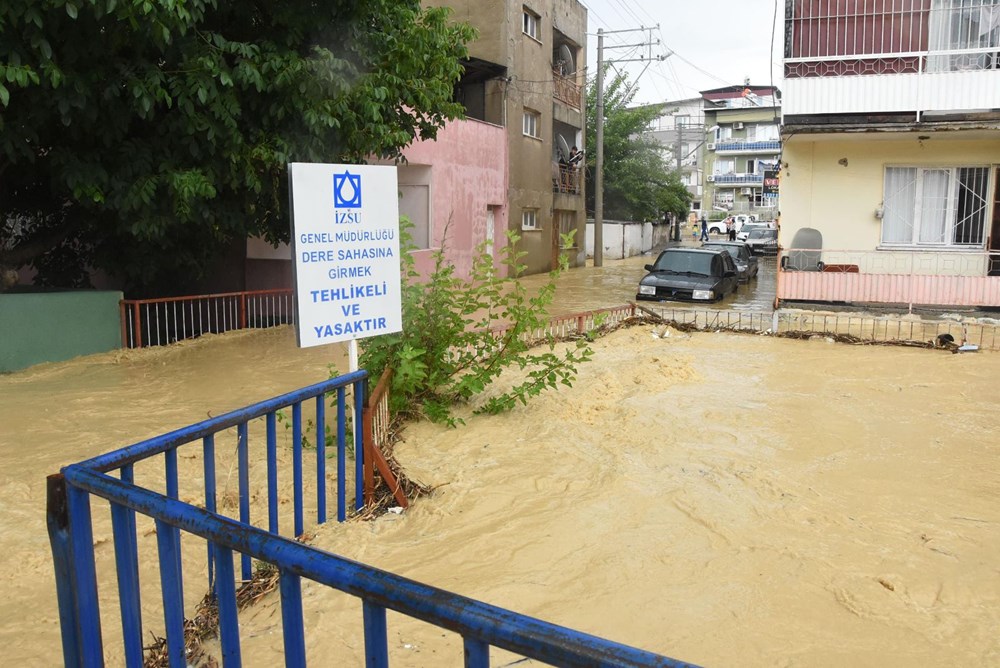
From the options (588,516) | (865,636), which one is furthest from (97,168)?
(865,636)

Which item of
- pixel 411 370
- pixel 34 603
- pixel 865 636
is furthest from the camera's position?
pixel 411 370

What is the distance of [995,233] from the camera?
15.8 m

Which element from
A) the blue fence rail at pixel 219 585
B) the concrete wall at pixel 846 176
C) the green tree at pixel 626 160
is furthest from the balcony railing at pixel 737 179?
the blue fence rail at pixel 219 585

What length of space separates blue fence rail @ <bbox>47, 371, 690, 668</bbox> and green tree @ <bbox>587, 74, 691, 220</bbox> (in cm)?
3744

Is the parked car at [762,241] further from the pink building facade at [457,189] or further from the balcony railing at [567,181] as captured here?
the pink building facade at [457,189]

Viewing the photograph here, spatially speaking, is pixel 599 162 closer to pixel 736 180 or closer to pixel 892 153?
pixel 892 153

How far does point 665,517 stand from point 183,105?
22.6ft

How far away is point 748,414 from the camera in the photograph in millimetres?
7582

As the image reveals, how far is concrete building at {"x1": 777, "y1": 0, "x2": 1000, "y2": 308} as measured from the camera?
1440cm

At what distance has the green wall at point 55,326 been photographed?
9.70 metres

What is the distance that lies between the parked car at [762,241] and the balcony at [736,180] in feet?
107

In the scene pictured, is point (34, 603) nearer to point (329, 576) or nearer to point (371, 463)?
point (371, 463)

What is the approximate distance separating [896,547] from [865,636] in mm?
1097

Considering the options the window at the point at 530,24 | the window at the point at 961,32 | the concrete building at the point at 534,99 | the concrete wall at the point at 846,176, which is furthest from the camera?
the window at the point at 530,24
